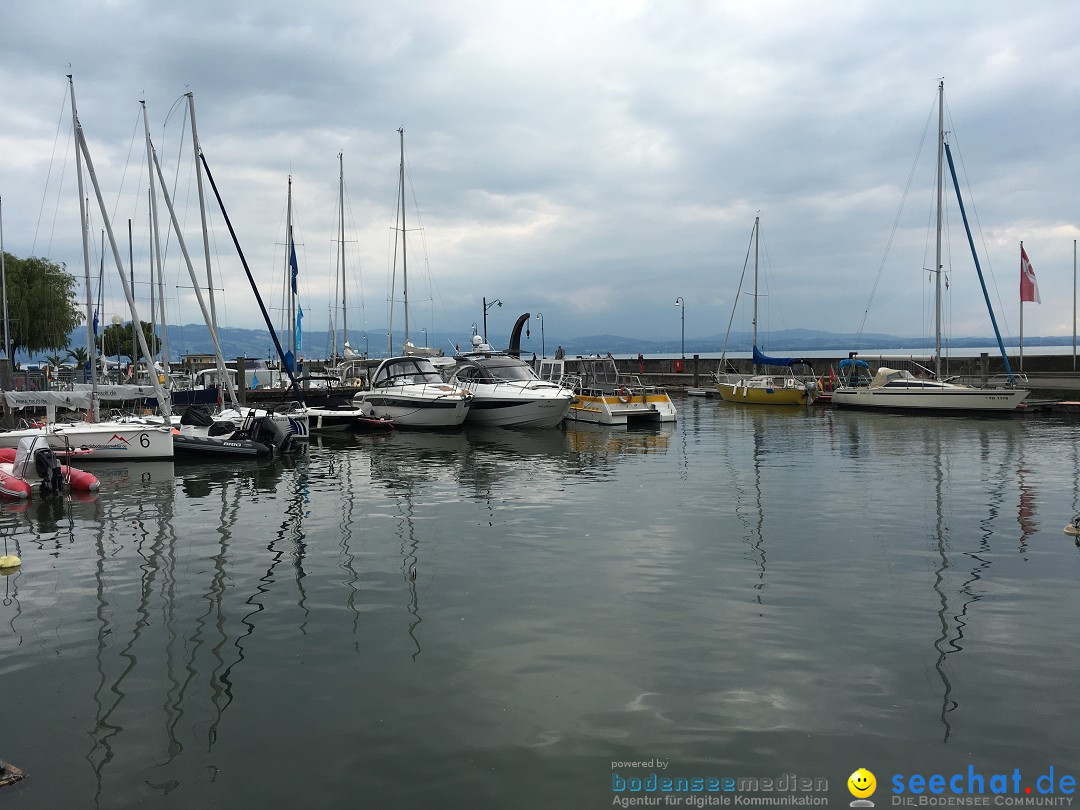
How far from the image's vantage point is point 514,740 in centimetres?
602

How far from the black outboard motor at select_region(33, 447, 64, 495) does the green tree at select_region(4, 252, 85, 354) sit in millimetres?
37984

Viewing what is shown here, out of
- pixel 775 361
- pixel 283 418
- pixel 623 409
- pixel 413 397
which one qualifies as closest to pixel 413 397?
pixel 413 397

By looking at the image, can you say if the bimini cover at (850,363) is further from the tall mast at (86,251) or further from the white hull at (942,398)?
the tall mast at (86,251)

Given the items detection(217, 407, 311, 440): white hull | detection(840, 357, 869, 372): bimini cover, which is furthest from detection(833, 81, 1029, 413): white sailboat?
detection(217, 407, 311, 440): white hull

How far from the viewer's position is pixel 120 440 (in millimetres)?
22281

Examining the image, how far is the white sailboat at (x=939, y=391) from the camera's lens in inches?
1369

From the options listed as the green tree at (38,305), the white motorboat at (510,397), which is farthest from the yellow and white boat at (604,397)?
the green tree at (38,305)

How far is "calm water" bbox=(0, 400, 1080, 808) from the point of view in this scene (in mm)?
5680

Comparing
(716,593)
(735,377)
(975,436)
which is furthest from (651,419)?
(716,593)

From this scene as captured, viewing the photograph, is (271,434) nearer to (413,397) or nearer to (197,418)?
(197,418)

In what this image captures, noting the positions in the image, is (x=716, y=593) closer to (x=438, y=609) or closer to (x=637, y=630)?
(x=637, y=630)

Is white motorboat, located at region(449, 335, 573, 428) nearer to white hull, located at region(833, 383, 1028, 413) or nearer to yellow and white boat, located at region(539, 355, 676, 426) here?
yellow and white boat, located at region(539, 355, 676, 426)

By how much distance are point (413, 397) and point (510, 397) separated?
367cm

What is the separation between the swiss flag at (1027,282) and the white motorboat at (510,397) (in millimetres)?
26986
